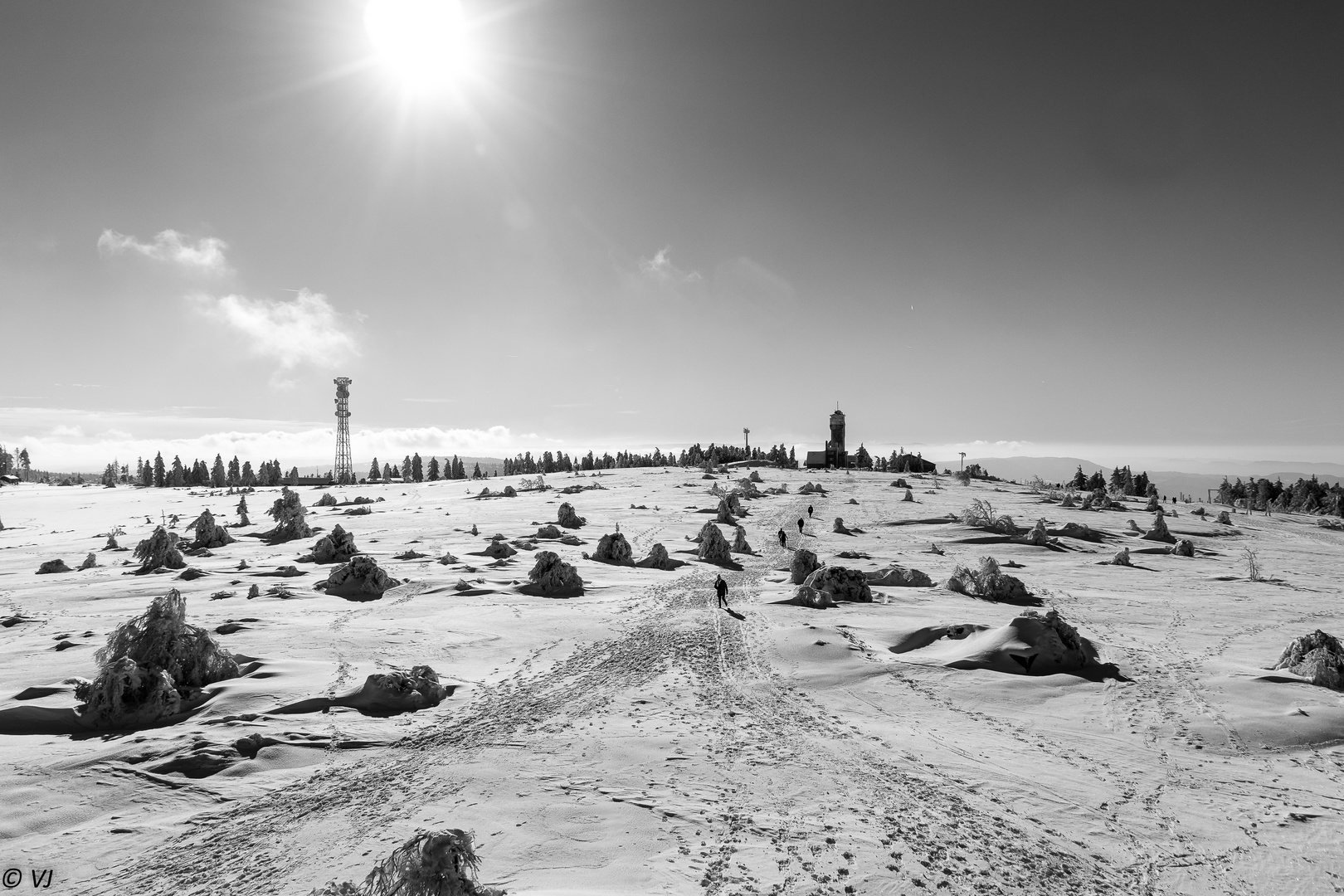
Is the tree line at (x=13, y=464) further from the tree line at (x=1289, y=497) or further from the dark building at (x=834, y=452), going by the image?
the tree line at (x=1289, y=497)

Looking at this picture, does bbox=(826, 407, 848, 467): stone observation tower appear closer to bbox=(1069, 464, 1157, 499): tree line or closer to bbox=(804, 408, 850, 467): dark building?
bbox=(804, 408, 850, 467): dark building

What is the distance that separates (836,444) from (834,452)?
250 cm

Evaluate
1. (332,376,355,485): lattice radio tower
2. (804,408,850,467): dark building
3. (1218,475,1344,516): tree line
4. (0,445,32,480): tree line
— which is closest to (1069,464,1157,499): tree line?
(1218,475,1344,516): tree line

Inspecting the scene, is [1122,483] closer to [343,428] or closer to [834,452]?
[834,452]

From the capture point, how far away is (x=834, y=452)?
116 m

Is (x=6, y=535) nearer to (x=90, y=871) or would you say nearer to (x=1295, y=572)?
(x=90, y=871)

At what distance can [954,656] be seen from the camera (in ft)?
51.1

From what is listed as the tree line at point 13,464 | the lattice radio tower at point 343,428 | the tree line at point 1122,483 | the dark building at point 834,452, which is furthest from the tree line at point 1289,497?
the tree line at point 13,464

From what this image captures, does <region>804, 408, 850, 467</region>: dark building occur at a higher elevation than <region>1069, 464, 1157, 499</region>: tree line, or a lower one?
higher

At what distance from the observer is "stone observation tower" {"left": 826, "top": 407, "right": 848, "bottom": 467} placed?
11494 cm

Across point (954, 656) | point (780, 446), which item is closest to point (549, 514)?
point (954, 656)

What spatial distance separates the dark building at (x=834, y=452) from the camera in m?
114

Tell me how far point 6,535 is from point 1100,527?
239 feet

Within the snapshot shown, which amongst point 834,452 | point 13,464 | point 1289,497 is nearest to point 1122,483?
point 1289,497
